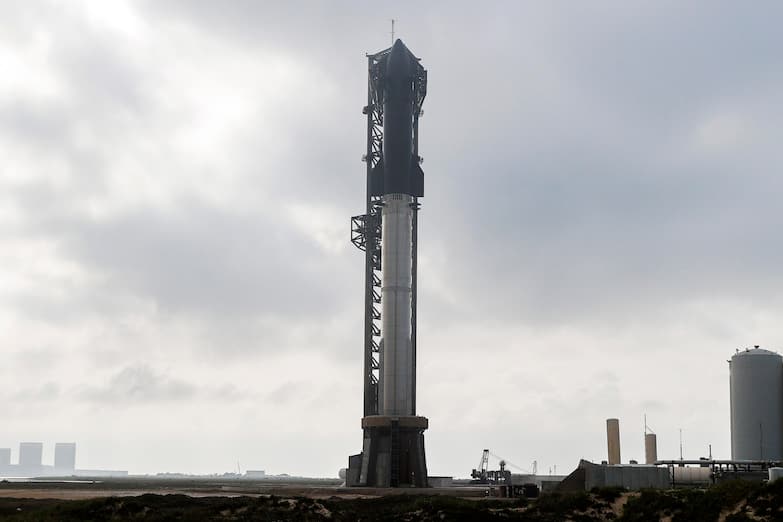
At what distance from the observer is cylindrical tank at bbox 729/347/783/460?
9544 centimetres

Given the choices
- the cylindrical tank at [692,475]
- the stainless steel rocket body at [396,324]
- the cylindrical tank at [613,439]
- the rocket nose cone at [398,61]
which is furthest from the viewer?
the cylindrical tank at [613,439]

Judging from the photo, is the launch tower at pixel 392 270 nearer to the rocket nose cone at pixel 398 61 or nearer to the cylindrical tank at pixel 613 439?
the rocket nose cone at pixel 398 61

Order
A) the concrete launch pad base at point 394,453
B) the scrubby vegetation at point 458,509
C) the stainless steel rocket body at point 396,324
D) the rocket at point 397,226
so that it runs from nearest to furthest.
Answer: the scrubby vegetation at point 458,509, the concrete launch pad base at point 394,453, the stainless steel rocket body at point 396,324, the rocket at point 397,226

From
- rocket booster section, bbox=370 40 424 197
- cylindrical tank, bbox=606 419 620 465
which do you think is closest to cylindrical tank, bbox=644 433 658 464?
cylindrical tank, bbox=606 419 620 465

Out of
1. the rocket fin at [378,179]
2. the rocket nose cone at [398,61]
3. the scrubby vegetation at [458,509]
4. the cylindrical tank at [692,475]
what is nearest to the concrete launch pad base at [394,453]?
the cylindrical tank at [692,475]

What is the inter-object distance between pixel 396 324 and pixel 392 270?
5625 millimetres

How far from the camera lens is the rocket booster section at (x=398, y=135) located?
101 metres

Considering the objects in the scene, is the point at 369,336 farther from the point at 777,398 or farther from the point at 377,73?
the point at 777,398

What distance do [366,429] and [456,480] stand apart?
929 inches

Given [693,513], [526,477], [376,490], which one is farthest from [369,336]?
[693,513]

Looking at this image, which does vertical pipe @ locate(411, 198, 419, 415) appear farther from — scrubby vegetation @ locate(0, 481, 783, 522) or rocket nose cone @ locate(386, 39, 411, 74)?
scrubby vegetation @ locate(0, 481, 783, 522)

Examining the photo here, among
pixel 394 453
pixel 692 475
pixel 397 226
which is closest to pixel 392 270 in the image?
pixel 397 226

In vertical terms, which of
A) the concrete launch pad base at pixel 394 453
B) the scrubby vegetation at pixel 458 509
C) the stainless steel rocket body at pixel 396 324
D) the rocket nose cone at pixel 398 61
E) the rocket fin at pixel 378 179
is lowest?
the scrubby vegetation at pixel 458 509

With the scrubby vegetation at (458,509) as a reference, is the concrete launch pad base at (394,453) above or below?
above
